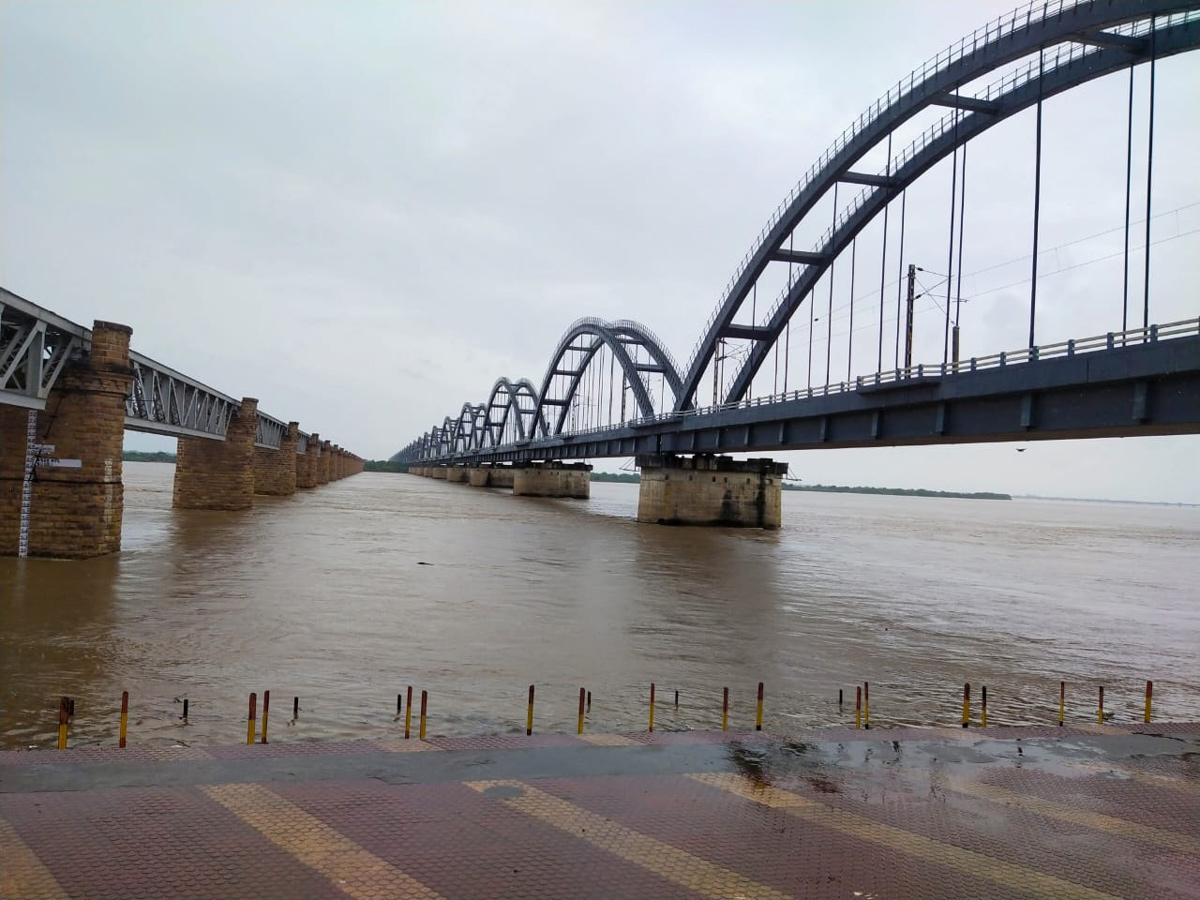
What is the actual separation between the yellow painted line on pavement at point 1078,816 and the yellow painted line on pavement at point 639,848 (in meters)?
3.60

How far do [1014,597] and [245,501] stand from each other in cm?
4510

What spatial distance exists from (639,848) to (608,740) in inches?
124

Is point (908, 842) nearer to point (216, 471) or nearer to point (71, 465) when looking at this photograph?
point (71, 465)

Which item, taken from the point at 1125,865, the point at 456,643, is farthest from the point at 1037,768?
the point at 456,643

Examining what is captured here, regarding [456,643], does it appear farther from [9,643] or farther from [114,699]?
[9,643]

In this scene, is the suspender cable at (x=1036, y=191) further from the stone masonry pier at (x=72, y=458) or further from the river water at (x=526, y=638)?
the stone masonry pier at (x=72, y=458)

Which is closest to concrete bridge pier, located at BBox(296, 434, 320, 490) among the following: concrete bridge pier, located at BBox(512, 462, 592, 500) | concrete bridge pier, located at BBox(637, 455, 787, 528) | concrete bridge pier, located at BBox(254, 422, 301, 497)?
concrete bridge pier, located at BBox(254, 422, 301, 497)

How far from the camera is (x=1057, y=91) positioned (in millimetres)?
36719

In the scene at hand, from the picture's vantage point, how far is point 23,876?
241 inches

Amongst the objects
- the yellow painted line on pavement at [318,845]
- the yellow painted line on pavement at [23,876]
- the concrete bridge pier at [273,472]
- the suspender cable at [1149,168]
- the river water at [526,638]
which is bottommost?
the river water at [526,638]

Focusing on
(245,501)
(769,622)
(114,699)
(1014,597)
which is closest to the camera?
(114,699)

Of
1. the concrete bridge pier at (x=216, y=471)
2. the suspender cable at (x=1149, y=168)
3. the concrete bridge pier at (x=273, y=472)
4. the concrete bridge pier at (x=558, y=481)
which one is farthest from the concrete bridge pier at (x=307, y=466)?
the suspender cable at (x=1149, y=168)

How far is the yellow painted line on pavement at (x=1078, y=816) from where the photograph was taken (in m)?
7.82

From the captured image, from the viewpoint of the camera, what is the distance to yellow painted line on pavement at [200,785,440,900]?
20.6ft
